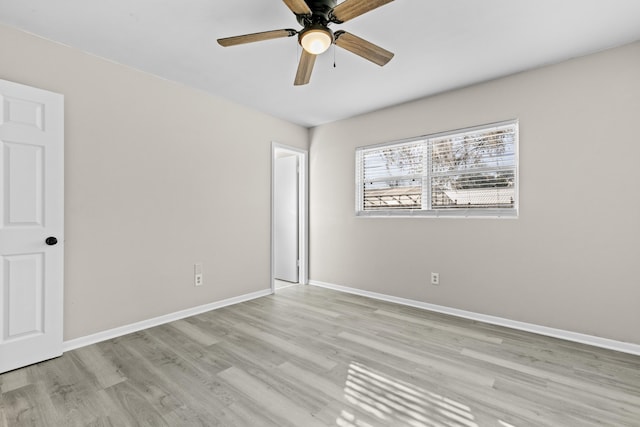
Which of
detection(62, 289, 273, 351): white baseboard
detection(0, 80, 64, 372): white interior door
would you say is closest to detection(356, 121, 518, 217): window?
detection(62, 289, 273, 351): white baseboard

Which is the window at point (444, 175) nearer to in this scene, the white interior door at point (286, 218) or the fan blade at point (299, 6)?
the white interior door at point (286, 218)

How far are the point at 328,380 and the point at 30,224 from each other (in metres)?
2.42

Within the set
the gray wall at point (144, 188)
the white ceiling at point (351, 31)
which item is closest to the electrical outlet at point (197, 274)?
the gray wall at point (144, 188)

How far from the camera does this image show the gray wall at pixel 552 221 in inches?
95.0

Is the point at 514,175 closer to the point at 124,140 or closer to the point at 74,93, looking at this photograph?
the point at 124,140

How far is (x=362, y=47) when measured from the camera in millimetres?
1962

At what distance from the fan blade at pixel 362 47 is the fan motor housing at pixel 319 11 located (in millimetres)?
117

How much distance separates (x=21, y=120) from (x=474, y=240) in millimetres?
3994

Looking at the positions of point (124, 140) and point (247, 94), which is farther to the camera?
point (247, 94)

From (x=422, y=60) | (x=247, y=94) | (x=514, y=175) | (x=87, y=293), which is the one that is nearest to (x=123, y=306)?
(x=87, y=293)

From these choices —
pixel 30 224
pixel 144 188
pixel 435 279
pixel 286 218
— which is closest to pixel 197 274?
pixel 144 188

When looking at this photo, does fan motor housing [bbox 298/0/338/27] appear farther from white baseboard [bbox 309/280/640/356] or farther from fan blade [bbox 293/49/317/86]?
white baseboard [bbox 309/280/640/356]

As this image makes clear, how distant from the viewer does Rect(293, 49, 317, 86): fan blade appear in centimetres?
201

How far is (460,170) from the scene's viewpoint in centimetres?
327
